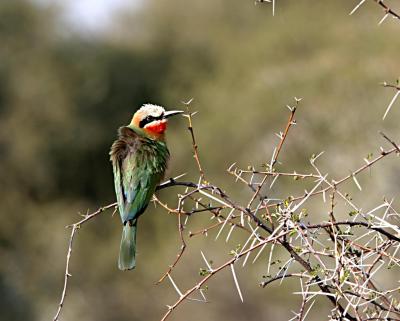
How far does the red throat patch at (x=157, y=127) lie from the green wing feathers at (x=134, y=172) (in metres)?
0.11

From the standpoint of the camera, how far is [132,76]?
17.6m

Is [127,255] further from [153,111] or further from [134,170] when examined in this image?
[153,111]

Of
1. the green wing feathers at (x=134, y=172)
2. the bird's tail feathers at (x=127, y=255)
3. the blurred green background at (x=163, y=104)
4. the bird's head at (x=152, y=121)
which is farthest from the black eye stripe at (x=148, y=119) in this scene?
the blurred green background at (x=163, y=104)

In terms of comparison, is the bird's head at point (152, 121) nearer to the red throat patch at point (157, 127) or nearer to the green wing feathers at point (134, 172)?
the red throat patch at point (157, 127)

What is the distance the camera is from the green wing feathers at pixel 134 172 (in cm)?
354

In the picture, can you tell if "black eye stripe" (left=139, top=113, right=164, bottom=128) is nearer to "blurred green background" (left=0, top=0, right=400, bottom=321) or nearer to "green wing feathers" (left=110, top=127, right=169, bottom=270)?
"green wing feathers" (left=110, top=127, right=169, bottom=270)

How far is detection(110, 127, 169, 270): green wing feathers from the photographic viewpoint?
3.54 meters

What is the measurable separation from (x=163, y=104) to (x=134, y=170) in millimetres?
13110

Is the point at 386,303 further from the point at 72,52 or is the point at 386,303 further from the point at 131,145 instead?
the point at 72,52

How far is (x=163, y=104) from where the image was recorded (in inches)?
659

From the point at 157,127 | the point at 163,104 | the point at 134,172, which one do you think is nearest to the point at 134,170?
the point at 134,172

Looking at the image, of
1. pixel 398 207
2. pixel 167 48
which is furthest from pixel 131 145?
pixel 167 48

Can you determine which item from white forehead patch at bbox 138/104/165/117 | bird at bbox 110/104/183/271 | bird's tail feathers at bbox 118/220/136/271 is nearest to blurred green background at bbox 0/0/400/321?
white forehead patch at bbox 138/104/165/117

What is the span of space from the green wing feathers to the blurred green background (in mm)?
7089
